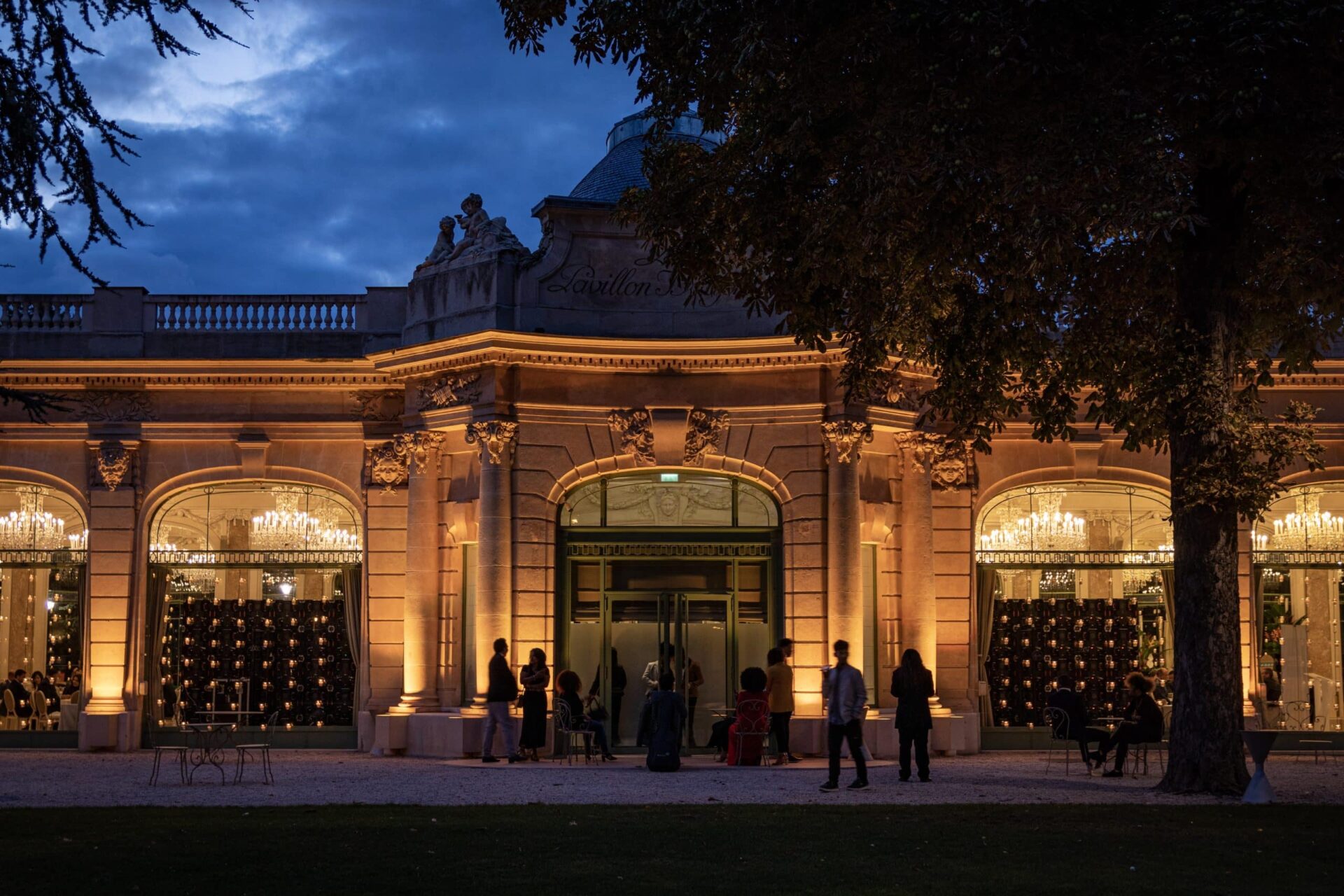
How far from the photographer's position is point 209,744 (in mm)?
18703

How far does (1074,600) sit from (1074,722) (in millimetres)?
5811

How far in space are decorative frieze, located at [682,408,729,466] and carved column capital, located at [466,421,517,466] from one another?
8.19 feet

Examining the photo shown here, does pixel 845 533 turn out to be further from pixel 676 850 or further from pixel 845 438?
pixel 676 850

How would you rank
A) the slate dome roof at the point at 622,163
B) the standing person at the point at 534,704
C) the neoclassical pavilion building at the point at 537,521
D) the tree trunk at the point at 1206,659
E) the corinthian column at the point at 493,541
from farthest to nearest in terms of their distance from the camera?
the slate dome roof at the point at 622,163 < the neoclassical pavilion building at the point at 537,521 < the corinthian column at the point at 493,541 < the standing person at the point at 534,704 < the tree trunk at the point at 1206,659

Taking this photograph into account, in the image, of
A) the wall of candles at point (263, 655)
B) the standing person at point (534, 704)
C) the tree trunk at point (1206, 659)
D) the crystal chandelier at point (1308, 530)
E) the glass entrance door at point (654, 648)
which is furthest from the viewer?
the wall of candles at point (263, 655)

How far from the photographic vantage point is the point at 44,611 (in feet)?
84.4

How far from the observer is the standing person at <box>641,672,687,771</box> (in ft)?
64.3

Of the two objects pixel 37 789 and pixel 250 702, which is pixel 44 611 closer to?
pixel 250 702

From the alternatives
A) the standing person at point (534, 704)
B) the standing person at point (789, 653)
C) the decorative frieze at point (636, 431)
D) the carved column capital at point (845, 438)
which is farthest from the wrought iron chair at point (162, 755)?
the carved column capital at point (845, 438)

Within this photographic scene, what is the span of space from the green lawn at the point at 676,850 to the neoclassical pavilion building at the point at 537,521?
8.49 m

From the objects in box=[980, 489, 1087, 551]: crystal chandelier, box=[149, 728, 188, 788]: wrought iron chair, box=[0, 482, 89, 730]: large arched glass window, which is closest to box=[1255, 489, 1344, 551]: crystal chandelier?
box=[980, 489, 1087, 551]: crystal chandelier

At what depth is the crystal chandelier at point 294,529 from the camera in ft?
84.8

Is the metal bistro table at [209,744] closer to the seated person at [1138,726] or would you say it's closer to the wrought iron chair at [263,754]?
the wrought iron chair at [263,754]

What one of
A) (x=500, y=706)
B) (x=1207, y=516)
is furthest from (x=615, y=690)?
(x=1207, y=516)
